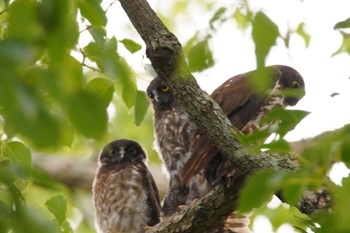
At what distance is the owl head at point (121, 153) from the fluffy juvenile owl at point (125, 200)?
0.07 meters

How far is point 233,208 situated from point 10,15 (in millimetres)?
2270

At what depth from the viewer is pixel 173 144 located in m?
4.75

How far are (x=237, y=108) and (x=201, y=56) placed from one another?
251 cm

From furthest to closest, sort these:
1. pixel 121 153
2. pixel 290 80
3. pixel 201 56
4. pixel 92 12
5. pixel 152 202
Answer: pixel 121 153 → pixel 152 202 → pixel 290 80 → pixel 92 12 → pixel 201 56

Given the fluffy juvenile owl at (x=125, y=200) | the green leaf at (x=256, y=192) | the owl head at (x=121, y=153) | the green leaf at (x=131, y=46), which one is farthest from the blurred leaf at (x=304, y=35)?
the owl head at (x=121, y=153)

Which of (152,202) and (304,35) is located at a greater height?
(152,202)

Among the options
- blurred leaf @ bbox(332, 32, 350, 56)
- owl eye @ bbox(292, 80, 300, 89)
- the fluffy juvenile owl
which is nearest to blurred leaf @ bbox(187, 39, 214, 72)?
blurred leaf @ bbox(332, 32, 350, 56)

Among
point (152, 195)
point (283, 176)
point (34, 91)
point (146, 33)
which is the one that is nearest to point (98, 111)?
point (34, 91)

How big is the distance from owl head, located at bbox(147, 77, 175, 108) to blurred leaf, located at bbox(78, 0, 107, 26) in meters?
2.88

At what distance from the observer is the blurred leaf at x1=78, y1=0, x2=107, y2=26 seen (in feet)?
6.73

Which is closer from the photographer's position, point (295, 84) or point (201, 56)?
point (201, 56)

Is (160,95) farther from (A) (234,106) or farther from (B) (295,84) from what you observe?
(A) (234,106)

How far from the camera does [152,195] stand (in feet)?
16.8

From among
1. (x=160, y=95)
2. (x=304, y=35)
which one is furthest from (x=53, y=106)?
(x=160, y=95)
